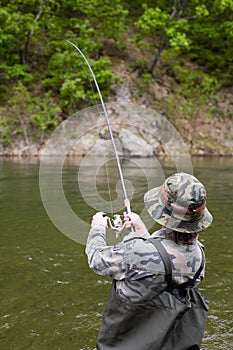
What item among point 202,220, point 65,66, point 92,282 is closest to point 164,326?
point 202,220

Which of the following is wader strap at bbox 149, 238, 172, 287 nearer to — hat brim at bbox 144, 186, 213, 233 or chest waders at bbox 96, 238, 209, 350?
chest waders at bbox 96, 238, 209, 350

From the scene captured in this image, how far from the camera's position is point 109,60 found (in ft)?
84.7

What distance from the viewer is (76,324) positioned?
4230 millimetres

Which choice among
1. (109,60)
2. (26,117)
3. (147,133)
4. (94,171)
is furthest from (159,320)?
(109,60)

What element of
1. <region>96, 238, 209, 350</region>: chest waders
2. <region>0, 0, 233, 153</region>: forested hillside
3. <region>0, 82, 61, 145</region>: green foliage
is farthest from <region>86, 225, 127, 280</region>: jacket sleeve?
<region>0, 0, 233, 153</region>: forested hillside

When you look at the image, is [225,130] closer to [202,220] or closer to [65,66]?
[65,66]

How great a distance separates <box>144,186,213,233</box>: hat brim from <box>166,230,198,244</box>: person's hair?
0.05 m

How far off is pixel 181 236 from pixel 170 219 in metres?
0.12

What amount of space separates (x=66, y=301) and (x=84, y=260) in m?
1.37

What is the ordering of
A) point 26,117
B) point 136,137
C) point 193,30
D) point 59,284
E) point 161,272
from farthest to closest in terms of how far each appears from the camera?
point 193,30, point 26,117, point 136,137, point 59,284, point 161,272

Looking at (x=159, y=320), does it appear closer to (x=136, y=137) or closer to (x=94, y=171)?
(x=94, y=171)

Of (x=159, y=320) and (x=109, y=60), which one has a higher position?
(x=109, y=60)

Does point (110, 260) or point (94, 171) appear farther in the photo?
point (94, 171)

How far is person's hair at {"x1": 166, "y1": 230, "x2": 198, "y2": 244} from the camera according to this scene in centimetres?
255
